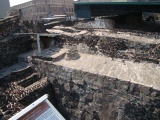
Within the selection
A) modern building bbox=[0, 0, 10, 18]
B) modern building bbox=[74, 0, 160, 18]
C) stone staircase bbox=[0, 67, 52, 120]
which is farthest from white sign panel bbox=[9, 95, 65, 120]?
modern building bbox=[0, 0, 10, 18]

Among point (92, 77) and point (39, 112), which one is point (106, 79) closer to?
point (92, 77)

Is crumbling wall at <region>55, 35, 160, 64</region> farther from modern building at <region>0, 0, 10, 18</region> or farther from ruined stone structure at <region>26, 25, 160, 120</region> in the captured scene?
modern building at <region>0, 0, 10, 18</region>

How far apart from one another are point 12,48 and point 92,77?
4611 millimetres

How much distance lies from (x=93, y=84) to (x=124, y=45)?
5.74 ft

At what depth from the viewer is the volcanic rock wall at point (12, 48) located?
24.4 ft

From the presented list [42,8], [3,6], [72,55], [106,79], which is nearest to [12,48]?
[72,55]

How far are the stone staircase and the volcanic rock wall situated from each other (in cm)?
144

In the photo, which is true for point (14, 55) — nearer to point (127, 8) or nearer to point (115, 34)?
point (115, 34)

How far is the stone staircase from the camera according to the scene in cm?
489

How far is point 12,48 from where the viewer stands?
308 inches

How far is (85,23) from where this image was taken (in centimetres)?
939

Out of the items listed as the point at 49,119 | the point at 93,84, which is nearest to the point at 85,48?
the point at 93,84

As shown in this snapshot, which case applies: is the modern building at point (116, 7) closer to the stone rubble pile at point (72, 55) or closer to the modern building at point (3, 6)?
the stone rubble pile at point (72, 55)

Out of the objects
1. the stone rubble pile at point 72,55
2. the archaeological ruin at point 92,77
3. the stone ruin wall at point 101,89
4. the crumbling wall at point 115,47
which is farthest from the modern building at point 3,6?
the stone rubble pile at point 72,55
